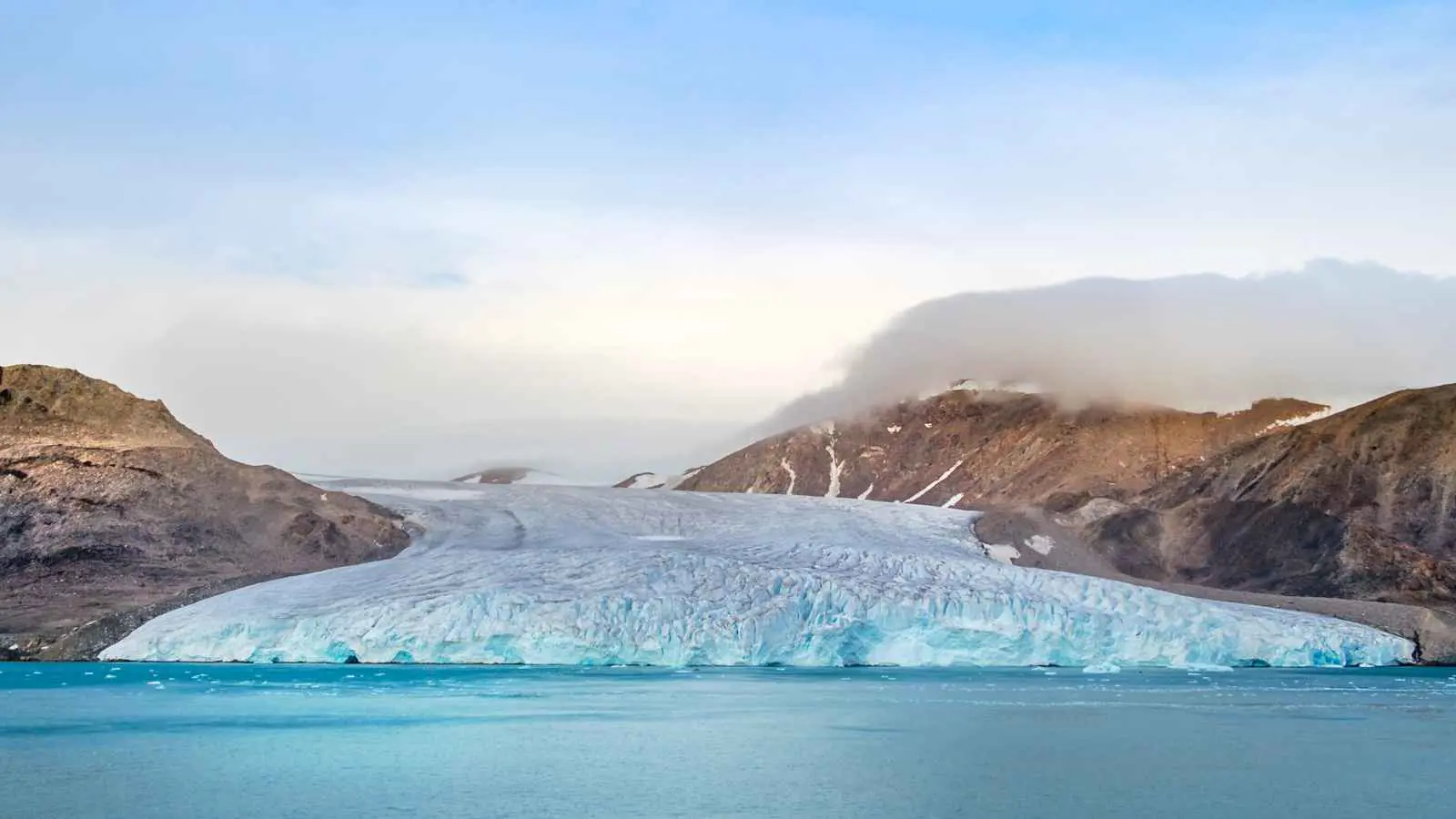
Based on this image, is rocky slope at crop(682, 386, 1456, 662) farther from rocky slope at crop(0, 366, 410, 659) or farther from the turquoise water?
the turquoise water

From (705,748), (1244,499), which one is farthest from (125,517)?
(1244,499)

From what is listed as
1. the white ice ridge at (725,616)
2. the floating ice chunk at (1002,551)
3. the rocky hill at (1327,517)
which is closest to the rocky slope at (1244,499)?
the rocky hill at (1327,517)

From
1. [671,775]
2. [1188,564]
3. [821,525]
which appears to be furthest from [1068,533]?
[671,775]

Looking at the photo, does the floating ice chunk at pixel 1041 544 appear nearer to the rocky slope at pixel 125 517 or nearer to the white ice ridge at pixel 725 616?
the white ice ridge at pixel 725 616

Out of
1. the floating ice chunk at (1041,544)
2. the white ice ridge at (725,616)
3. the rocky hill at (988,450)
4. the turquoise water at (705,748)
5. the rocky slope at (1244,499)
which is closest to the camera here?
the turquoise water at (705,748)

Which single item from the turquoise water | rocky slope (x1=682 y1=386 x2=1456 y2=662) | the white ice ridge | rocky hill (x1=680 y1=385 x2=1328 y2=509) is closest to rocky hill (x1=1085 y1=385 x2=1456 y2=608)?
rocky slope (x1=682 y1=386 x2=1456 y2=662)

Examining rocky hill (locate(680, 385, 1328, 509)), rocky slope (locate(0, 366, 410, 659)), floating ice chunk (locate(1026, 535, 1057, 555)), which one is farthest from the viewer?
rocky hill (locate(680, 385, 1328, 509))

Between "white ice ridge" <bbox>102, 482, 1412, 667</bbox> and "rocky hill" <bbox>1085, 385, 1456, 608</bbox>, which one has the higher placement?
"rocky hill" <bbox>1085, 385, 1456, 608</bbox>
